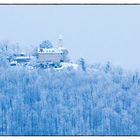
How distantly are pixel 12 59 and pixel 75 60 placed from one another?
1.05 feet

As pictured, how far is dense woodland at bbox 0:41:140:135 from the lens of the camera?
8719mm

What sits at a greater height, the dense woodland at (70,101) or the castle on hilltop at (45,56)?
the castle on hilltop at (45,56)

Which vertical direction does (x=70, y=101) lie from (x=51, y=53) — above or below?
A: below

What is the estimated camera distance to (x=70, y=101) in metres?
8.72

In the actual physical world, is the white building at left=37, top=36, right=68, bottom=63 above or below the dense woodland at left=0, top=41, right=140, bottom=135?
above

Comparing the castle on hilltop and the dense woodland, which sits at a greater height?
the castle on hilltop

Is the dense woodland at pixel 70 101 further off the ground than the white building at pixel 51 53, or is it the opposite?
the white building at pixel 51 53

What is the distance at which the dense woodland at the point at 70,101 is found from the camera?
28.6 feet

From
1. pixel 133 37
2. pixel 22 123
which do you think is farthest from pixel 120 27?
pixel 22 123

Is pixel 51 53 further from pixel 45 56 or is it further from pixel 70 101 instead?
pixel 70 101

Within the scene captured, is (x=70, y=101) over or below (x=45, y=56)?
A: below

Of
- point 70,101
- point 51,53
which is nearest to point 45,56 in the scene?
point 51,53

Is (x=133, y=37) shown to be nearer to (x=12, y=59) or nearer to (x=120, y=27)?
(x=120, y=27)

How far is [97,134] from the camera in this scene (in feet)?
28.6
